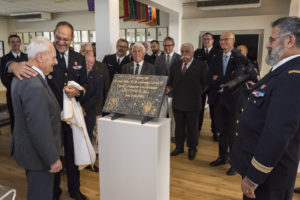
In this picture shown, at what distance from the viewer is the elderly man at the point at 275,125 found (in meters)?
1.14

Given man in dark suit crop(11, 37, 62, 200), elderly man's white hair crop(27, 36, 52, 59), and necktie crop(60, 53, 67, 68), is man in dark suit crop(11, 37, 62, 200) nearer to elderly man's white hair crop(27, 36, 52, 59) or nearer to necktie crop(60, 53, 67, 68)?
elderly man's white hair crop(27, 36, 52, 59)

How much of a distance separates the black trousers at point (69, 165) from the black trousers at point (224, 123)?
1844 mm

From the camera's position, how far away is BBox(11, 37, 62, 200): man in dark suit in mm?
1467

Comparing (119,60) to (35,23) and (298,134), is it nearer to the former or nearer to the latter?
(298,134)

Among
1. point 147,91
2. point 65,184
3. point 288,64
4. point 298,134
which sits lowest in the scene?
point 65,184

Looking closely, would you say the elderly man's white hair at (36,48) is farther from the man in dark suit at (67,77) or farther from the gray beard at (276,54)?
the gray beard at (276,54)

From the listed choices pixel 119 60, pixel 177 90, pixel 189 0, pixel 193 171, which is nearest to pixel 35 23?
pixel 189 0

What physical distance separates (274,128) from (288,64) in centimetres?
35

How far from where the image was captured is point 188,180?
2.81 m

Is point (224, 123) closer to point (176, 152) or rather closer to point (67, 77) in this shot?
point (176, 152)

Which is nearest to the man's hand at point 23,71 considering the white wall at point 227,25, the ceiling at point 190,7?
the ceiling at point 190,7

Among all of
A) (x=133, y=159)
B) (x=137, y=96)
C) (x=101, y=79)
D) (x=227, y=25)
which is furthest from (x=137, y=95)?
(x=227, y=25)

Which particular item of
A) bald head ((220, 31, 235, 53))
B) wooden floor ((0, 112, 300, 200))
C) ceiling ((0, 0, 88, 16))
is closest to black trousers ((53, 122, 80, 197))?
wooden floor ((0, 112, 300, 200))

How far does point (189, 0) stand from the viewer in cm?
704
